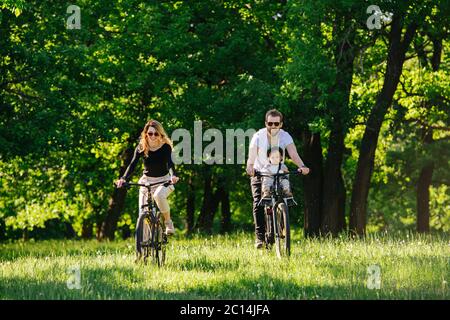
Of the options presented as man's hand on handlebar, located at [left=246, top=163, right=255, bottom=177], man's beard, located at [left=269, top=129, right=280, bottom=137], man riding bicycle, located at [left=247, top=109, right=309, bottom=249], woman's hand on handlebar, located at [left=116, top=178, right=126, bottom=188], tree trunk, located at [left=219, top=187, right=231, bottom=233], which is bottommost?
tree trunk, located at [left=219, top=187, right=231, bottom=233]

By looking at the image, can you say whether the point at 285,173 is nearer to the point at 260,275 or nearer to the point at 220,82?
the point at 260,275

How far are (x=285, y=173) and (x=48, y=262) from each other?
11.8 feet

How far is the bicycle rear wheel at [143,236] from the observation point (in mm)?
10625

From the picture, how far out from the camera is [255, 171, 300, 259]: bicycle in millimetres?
10711

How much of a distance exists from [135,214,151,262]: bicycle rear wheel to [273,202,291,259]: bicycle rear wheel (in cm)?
167

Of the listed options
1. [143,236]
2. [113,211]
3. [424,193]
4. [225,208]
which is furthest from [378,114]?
[424,193]

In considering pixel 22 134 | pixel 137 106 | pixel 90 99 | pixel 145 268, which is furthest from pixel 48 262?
pixel 137 106

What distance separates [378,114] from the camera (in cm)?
1981

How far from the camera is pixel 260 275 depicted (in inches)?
372

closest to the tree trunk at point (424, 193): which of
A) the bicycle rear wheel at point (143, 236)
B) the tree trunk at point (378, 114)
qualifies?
the tree trunk at point (378, 114)

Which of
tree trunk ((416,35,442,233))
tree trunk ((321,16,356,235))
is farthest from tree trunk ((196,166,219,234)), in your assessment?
tree trunk ((321,16,356,235))

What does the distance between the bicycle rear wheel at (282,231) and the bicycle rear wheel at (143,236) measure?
65.6 inches

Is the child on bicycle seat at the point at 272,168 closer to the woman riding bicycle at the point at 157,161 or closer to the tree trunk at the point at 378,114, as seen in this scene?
the woman riding bicycle at the point at 157,161

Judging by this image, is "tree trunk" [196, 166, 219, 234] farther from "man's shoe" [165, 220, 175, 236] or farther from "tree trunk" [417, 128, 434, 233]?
"man's shoe" [165, 220, 175, 236]
